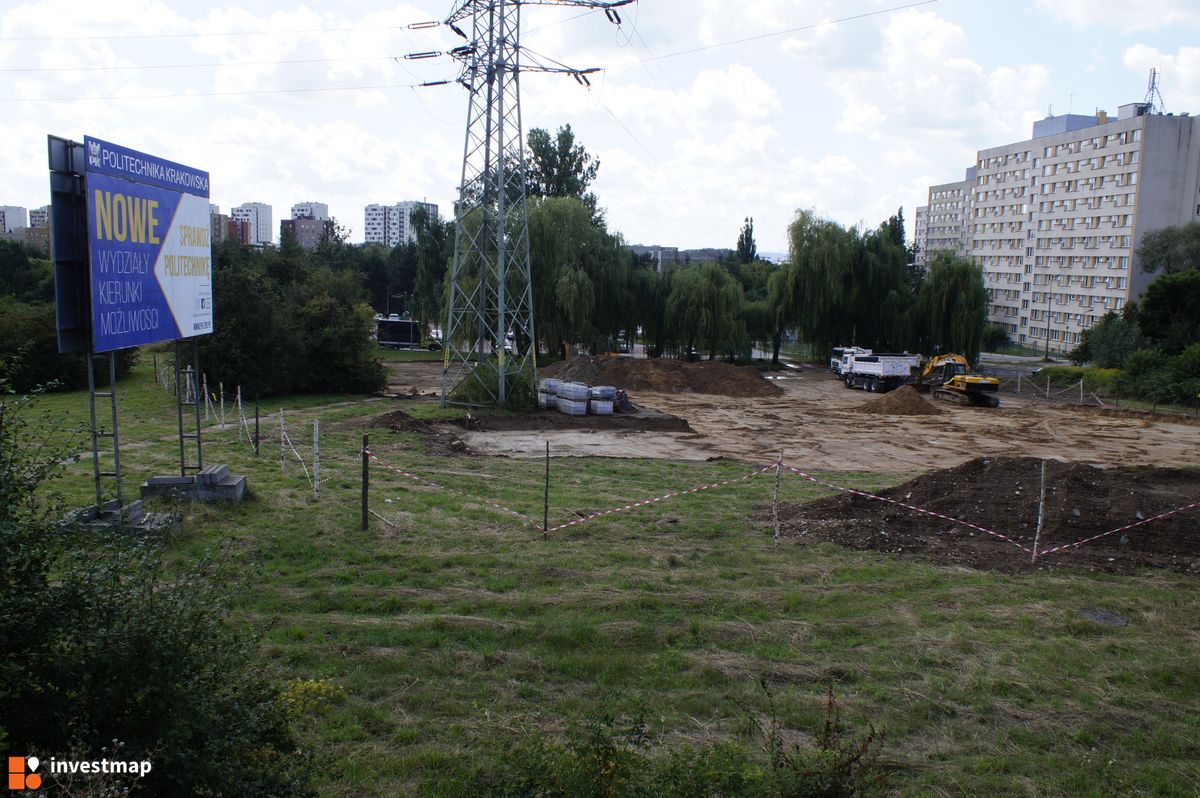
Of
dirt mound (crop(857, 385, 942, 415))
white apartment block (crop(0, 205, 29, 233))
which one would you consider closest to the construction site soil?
dirt mound (crop(857, 385, 942, 415))

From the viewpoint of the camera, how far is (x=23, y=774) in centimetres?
372

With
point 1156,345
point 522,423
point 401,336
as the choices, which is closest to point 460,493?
point 522,423

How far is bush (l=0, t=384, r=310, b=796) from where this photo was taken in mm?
4156

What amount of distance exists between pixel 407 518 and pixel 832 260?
140 feet

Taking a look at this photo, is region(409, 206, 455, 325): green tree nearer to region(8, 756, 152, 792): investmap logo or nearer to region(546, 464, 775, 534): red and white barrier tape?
region(546, 464, 775, 534): red and white barrier tape

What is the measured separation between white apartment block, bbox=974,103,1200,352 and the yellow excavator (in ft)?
127

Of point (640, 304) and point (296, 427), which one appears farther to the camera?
point (640, 304)

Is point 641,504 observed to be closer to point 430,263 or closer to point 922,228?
point 430,263

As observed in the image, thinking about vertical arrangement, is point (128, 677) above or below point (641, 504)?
above

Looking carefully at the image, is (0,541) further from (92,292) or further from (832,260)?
(832,260)

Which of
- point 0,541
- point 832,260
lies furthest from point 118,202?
point 832,260

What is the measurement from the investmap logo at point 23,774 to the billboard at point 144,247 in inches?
302

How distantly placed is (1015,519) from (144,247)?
44.9 ft

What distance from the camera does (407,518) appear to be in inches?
510
